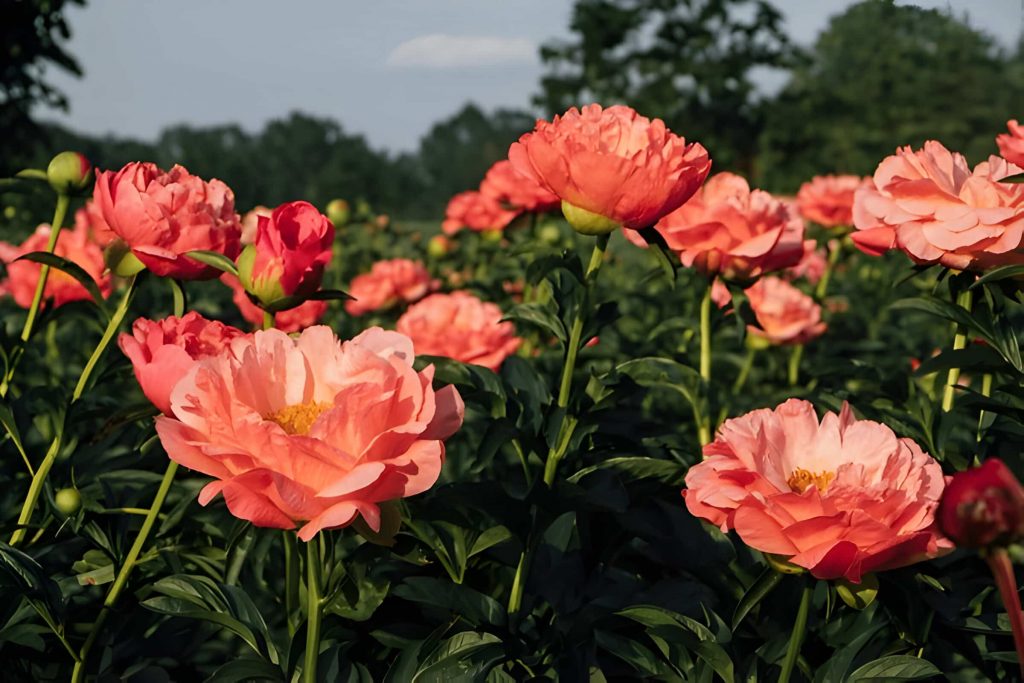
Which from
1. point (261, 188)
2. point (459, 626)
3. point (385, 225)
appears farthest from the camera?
point (261, 188)

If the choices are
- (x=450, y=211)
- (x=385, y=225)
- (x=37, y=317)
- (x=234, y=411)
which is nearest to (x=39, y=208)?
(x=385, y=225)

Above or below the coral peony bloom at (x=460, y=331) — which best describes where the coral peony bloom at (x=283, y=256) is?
above

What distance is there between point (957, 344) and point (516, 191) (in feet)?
3.63

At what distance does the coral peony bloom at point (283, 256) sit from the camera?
1267mm

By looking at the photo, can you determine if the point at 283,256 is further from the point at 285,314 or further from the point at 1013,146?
the point at 1013,146

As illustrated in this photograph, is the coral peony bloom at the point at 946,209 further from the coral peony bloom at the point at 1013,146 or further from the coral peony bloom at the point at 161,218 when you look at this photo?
the coral peony bloom at the point at 161,218

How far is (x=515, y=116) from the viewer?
62531 mm

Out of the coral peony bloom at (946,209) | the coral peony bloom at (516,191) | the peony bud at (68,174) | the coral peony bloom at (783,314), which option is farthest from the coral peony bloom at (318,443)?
the coral peony bloom at (783,314)

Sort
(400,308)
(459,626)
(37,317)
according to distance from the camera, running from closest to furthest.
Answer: (459,626), (37,317), (400,308)

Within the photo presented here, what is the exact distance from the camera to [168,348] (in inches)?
45.9

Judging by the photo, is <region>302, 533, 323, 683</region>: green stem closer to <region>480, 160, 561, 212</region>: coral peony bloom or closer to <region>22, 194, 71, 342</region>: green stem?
<region>22, 194, 71, 342</region>: green stem

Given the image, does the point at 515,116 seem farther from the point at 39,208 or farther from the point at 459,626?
the point at 459,626

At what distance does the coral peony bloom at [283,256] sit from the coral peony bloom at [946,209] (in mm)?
757

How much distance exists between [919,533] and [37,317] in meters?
1.23
